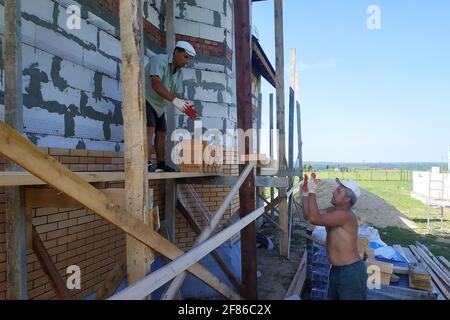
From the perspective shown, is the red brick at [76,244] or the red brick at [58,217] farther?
the red brick at [76,244]

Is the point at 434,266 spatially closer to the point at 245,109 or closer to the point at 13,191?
the point at 245,109

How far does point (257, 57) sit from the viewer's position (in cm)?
1110

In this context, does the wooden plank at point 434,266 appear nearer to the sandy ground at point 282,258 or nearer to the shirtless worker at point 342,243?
the sandy ground at point 282,258

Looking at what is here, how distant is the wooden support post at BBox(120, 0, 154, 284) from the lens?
2.14 metres

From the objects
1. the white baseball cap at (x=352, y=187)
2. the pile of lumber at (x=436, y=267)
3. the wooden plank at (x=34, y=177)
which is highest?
the wooden plank at (x=34, y=177)

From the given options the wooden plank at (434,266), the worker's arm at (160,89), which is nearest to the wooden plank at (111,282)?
the worker's arm at (160,89)

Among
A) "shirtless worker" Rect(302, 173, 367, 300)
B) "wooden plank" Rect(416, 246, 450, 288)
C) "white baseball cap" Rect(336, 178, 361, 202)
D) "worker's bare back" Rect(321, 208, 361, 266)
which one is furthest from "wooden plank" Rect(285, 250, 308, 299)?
"wooden plank" Rect(416, 246, 450, 288)

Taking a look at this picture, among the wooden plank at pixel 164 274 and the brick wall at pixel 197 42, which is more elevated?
the brick wall at pixel 197 42

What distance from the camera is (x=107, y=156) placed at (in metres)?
4.46

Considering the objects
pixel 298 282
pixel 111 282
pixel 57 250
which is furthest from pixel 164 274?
pixel 298 282

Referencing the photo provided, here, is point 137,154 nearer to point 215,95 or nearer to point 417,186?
point 215,95

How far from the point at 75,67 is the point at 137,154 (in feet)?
7.73

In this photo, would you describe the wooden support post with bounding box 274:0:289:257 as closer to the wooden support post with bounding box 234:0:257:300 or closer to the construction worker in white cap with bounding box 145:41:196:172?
the wooden support post with bounding box 234:0:257:300

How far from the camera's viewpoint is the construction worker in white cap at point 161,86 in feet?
Result: 12.5
